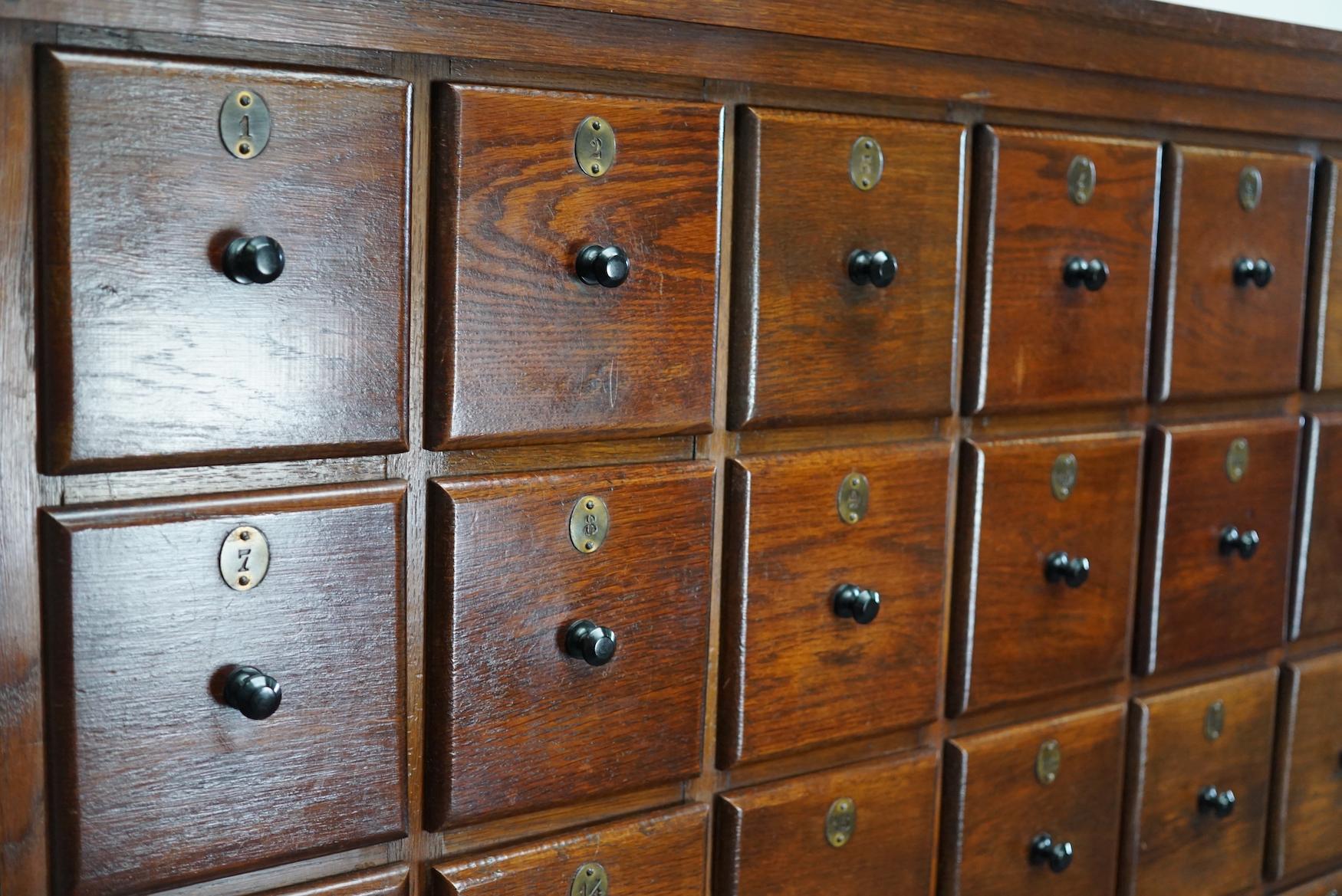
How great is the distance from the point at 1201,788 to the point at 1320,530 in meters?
0.31

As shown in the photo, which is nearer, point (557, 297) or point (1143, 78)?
point (557, 297)

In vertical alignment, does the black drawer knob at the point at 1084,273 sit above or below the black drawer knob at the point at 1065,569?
above

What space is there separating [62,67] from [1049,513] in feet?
2.83

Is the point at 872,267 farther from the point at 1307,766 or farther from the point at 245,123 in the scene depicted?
the point at 1307,766

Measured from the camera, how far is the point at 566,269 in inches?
35.4

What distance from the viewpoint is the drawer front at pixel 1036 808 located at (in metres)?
1.19

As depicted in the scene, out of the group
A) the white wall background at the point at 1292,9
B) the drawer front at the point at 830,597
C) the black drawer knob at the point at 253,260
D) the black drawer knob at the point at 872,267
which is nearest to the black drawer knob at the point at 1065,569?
the drawer front at the point at 830,597

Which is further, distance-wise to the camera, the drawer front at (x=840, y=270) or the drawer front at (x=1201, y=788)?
the drawer front at (x=1201, y=788)

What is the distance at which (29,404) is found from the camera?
73 centimetres

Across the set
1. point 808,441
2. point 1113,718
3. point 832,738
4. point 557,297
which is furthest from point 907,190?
point 1113,718

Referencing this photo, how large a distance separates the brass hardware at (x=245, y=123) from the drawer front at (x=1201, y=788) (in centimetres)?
98

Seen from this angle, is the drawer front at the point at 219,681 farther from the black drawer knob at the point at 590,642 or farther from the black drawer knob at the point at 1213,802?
the black drawer knob at the point at 1213,802

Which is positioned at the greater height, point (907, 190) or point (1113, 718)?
point (907, 190)

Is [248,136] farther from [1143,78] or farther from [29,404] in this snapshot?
[1143,78]
